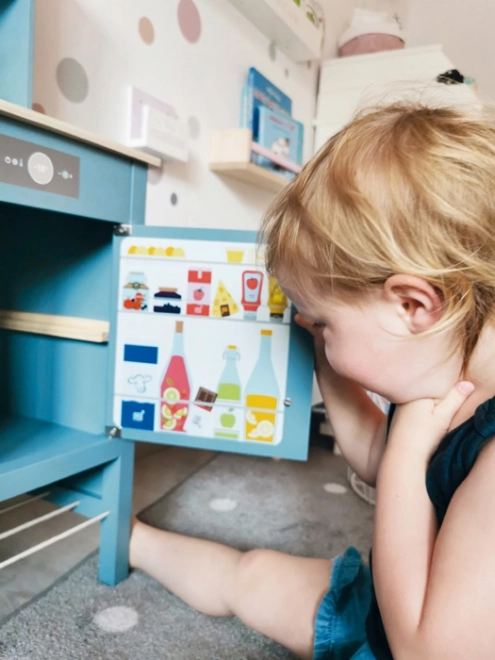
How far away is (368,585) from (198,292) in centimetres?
43

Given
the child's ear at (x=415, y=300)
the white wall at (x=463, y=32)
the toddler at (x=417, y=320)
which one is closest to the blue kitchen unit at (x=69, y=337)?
the toddler at (x=417, y=320)

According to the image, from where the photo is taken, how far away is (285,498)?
3.77ft

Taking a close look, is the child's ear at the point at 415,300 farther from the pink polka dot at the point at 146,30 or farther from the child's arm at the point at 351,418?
the pink polka dot at the point at 146,30

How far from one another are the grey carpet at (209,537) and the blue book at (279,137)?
0.82m

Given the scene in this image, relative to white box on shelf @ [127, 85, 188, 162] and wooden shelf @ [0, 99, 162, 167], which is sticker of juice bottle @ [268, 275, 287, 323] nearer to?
wooden shelf @ [0, 99, 162, 167]

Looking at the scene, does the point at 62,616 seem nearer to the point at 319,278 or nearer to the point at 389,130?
the point at 319,278

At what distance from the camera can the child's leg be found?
65 cm

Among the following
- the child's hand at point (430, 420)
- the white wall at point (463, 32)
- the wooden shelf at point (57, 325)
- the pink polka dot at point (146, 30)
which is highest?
the white wall at point (463, 32)

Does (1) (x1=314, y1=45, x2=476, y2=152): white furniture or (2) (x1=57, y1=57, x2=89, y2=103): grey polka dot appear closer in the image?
(2) (x1=57, y1=57, x2=89, y2=103): grey polka dot

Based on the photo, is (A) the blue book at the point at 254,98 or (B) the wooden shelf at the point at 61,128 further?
(A) the blue book at the point at 254,98

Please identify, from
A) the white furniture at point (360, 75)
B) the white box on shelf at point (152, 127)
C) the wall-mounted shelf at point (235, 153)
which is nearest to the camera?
the white box on shelf at point (152, 127)

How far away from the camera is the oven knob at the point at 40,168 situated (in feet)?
1.90

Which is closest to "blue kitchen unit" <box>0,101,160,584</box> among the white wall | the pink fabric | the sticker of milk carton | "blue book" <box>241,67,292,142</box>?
the sticker of milk carton

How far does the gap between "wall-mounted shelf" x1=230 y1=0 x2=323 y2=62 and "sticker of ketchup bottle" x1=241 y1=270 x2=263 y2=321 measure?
925 mm
